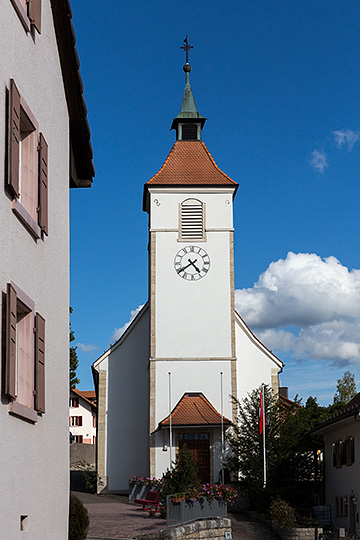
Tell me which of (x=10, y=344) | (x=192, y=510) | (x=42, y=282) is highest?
(x=42, y=282)

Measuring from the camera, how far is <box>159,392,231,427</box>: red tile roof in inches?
1367

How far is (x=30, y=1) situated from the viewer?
9070mm

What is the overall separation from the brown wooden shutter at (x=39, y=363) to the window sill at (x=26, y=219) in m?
0.93

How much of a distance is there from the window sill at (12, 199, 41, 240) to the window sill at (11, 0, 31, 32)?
199cm

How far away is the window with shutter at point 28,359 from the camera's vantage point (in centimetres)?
834

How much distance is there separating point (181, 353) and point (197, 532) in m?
16.2

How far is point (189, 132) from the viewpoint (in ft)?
141

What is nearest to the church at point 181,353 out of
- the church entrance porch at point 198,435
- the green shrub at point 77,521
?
the church entrance porch at point 198,435

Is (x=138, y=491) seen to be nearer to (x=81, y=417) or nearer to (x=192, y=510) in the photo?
(x=192, y=510)

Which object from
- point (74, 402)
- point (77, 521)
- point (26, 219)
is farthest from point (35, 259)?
point (74, 402)

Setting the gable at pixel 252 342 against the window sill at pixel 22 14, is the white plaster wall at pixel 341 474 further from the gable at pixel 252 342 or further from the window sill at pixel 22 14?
the window sill at pixel 22 14

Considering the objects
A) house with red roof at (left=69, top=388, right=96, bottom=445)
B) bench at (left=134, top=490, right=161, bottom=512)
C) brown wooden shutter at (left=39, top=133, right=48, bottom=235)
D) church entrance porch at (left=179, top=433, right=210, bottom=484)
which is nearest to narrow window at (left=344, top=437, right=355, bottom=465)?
bench at (left=134, top=490, right=161, bottom=512)

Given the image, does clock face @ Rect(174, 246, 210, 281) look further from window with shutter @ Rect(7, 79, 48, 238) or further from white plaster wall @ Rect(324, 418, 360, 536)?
window with shutter @ Rect(7, 79, 48, 238)

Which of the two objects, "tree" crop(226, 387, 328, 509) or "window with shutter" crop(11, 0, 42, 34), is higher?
"window with shutter" crop(11, 0, 42, 34)
